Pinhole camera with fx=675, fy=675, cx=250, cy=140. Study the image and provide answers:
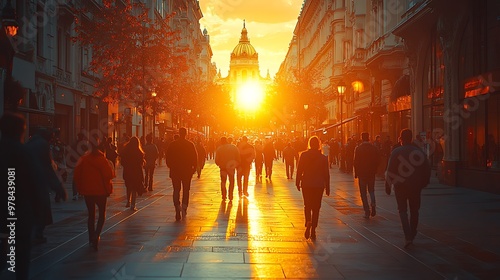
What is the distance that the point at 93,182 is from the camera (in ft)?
33.5

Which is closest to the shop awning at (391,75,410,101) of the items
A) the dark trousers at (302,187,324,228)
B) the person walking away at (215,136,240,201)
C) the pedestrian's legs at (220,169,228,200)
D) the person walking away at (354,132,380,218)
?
the person walking away at (215,136,240,201)

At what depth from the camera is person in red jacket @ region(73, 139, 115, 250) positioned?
1020 cm

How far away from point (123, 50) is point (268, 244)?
24.9 m

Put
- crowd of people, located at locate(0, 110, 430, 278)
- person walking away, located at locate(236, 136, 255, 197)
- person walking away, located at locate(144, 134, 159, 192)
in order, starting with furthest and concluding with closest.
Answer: person walking away, located at locate(144, 134, 159, 192), person walking away, located at locate(236, 136, 255, 197), crowd of people, located at locate(0, 110, 430, 278)

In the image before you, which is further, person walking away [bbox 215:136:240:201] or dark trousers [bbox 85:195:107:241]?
person walking away [bbox 215:136:240:201]

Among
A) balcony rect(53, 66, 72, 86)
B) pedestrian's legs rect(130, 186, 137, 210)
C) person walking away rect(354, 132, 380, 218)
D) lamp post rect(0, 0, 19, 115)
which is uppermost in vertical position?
balcony rect(53, 66, 72, 86)

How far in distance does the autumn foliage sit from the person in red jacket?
24.1 m

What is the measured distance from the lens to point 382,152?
29750 millimetres

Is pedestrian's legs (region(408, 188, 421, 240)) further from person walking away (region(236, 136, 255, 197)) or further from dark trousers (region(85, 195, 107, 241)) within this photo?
person walking away (region(236, 136, 255, 197))

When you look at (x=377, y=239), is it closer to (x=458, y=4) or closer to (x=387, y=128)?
(x=458, y=4)

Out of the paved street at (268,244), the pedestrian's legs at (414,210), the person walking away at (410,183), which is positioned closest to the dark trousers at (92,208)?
the paved street at (268,244)

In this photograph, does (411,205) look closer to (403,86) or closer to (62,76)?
(403,86)

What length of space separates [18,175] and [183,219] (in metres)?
7.52

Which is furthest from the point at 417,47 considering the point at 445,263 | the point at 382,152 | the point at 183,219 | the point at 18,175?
the point at 18,175
